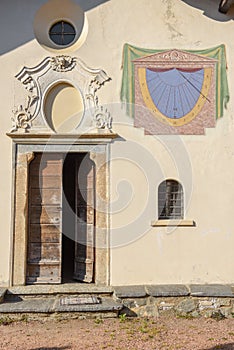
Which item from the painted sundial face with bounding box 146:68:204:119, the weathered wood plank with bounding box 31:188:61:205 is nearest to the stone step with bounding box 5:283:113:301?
the weathered wood plank with bounding box 31:188:61:205

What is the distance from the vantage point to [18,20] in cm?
792

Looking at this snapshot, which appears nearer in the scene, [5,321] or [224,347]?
[224,347]

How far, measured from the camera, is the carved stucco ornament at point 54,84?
7797 millimetres

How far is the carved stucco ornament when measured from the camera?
780cm

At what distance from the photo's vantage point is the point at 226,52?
804 centimetres

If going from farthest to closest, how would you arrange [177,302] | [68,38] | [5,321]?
[68,38]
[177,302]
[5,321]

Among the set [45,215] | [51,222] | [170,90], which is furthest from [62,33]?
[51,222]

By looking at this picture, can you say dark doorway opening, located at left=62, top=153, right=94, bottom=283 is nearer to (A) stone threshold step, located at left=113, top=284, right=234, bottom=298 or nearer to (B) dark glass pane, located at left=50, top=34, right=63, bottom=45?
(A) stone threshold step, located at left=113, top=284, right=234, bottom=298

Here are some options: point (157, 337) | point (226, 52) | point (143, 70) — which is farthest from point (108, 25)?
point (157, 337)

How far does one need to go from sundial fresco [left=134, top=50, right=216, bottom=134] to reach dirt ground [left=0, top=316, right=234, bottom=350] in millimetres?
3326

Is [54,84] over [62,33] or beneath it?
beneath

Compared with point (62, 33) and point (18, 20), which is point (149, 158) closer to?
point (62, 33)

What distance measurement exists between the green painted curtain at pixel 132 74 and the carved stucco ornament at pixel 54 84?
0.38 m

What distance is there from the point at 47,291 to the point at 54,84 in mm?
3684
